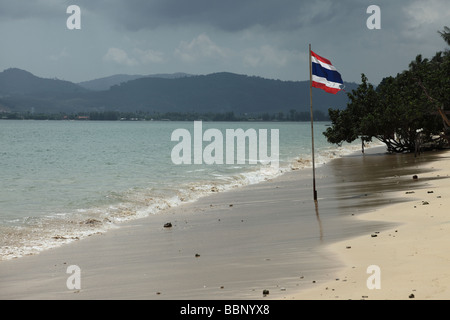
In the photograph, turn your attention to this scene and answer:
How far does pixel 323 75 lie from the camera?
2067cm

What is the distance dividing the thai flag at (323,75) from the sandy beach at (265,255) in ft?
13.1

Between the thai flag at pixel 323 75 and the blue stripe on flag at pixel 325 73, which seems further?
the blue stripe on flag at pixel 325 73

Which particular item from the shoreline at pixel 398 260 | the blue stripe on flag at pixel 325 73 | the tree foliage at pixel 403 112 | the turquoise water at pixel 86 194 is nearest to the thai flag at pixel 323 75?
the blue stripe on flag at pixel 325 73

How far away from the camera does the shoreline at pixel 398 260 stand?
26.1 feet

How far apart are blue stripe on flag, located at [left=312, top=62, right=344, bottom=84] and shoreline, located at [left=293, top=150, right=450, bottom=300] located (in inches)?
261

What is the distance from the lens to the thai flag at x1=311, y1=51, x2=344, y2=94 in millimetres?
20484

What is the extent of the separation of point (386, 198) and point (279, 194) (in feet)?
18.9

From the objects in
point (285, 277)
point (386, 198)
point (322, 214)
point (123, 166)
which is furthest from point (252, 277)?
point (123, 166)

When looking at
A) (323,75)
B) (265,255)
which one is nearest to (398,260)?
(265,255)

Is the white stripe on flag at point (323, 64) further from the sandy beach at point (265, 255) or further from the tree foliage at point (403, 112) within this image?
the tree foliage at point (403, 112)

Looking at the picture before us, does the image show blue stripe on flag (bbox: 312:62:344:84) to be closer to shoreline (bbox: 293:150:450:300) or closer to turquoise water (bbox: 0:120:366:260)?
shoreline (bbox: 293:150:450:300)

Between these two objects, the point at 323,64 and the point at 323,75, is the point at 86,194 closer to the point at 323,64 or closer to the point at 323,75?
the point at 323,75

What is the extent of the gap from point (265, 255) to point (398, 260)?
267cm
